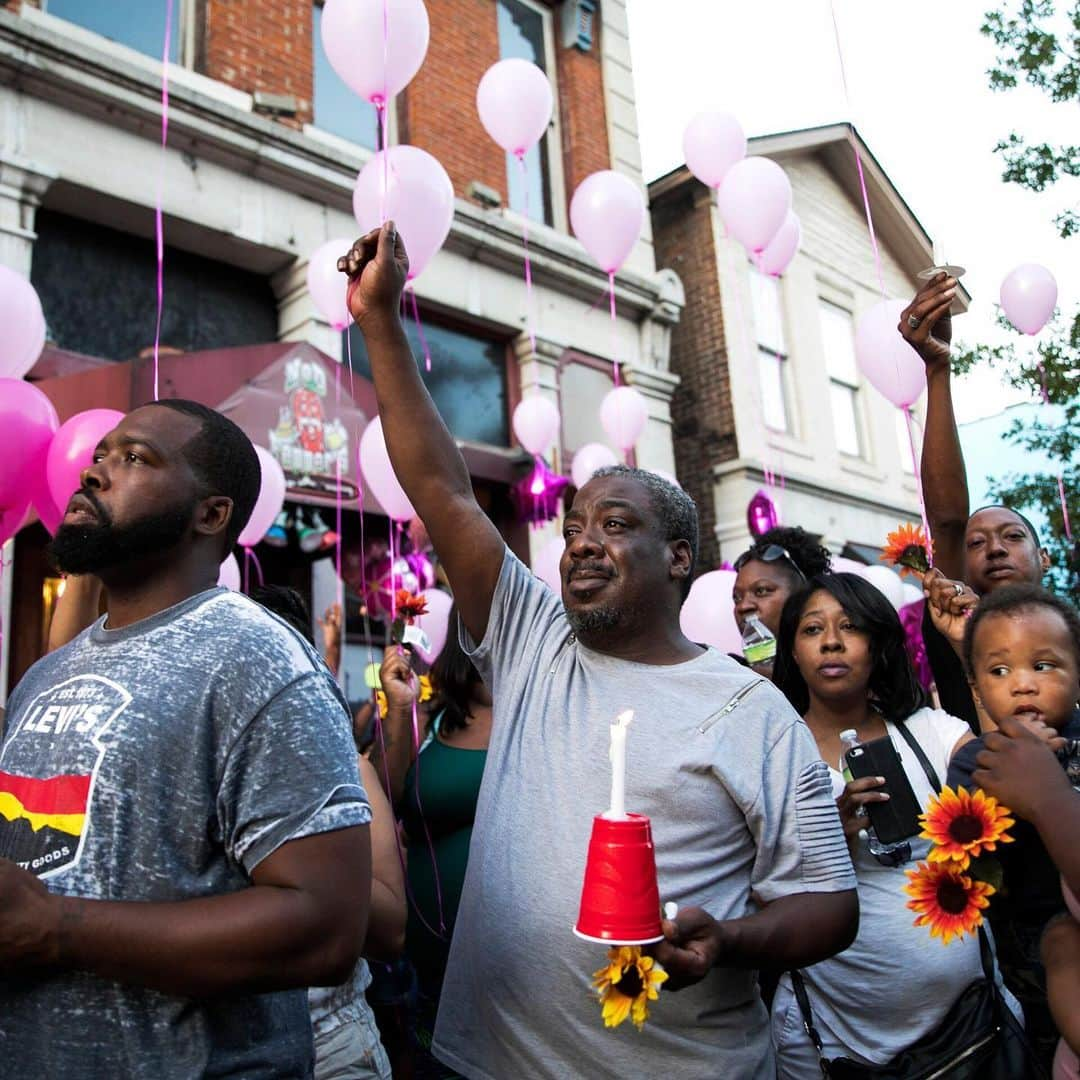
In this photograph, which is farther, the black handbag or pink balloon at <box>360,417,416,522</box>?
pink balloon at <box>360,417,416,522</box>

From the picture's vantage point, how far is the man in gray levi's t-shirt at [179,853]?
125cm

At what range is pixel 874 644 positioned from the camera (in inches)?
111

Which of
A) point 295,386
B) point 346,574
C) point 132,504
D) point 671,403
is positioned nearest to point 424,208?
point 295,386

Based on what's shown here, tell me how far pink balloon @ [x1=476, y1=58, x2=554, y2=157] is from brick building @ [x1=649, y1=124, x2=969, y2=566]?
528 centimetres

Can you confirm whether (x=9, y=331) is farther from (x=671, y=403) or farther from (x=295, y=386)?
(x=671, y=403)

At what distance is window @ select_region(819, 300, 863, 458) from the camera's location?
1277 centimetres

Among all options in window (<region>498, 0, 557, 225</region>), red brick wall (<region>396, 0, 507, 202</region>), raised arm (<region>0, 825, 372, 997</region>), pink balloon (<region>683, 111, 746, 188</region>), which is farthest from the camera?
window (<region>498, 0, 557, 225</region>)

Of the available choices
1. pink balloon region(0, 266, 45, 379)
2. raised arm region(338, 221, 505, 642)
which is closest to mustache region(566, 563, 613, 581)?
raised arm region(338, 221, 505, 642)

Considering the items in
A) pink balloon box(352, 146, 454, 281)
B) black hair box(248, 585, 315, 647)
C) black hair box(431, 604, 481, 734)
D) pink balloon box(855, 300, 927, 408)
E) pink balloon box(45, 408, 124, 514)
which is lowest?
black hair box(431, 604, 481, 734)

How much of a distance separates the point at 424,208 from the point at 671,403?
22.8ft

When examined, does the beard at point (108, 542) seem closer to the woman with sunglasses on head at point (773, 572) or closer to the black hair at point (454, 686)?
the black hair at point (454, 686)

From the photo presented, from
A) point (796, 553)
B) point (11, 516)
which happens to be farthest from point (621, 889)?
point (11, 516)

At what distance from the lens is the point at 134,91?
6754mm

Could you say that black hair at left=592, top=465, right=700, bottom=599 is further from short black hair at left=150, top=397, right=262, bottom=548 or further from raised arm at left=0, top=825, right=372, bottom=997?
raised arm at left=0, top=825, right=372, bottom=997
